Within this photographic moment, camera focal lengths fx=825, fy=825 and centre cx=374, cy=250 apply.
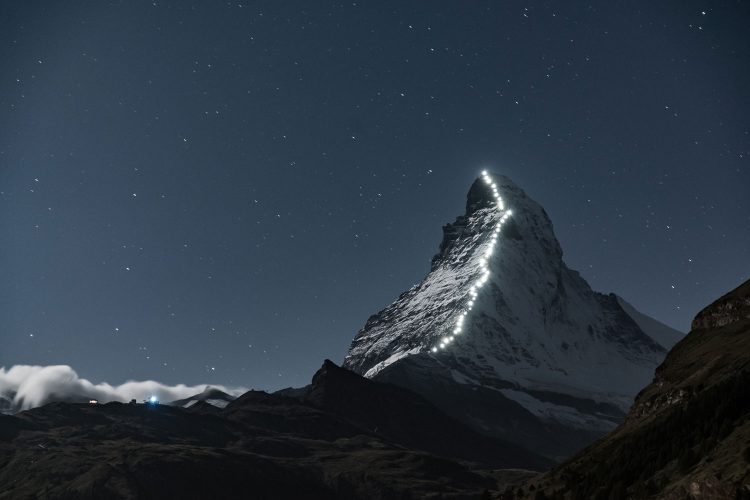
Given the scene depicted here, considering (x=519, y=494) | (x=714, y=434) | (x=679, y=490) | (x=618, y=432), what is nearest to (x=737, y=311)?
(x=618, y=432)

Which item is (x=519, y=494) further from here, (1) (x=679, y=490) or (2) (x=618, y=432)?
(1) (x=679, y=490)

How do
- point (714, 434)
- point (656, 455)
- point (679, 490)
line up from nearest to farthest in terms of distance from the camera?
point (679, 490)
point (714, 434)
point (656, 455)

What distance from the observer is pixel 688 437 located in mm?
124125

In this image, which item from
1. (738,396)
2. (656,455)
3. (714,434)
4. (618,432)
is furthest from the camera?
(618,432)

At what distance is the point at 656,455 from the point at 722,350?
42.7m

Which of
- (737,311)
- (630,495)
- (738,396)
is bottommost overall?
(630,495)

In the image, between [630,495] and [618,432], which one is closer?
[630,495]

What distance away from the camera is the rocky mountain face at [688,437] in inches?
3915

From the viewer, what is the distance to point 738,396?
123 metres

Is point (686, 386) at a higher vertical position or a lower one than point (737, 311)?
lower

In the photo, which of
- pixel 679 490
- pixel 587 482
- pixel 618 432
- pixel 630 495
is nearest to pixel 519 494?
pixel 618 432

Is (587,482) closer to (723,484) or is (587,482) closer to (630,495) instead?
(630,495)

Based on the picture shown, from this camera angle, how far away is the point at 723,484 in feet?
298

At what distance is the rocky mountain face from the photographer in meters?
99.4
